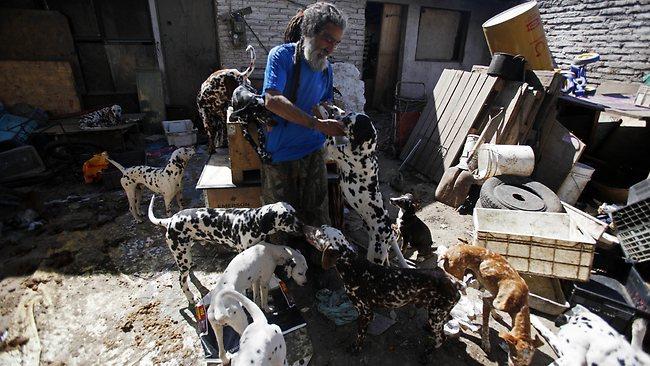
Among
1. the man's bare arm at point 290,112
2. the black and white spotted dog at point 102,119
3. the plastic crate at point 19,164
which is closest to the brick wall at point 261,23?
the black and white spotted dog at point 102,119

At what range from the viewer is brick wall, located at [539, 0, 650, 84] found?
310 inches

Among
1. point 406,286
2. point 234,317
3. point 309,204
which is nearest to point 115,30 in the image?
point 309,204

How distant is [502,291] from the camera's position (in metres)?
3.08

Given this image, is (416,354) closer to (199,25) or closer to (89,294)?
(89,294)

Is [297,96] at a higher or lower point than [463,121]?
higher

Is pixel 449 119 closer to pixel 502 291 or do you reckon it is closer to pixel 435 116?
pixel 435 116

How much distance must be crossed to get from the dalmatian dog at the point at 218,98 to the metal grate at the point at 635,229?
5768 mm

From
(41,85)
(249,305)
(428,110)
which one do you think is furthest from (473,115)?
(41,85)

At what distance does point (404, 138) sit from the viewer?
905 centimetres

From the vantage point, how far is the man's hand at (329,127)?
3059 millimetres

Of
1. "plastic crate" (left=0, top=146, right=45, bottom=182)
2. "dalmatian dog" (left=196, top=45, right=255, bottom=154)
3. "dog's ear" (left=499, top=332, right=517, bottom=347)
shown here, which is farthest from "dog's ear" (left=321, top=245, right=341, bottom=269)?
"plastic crate" (left=0, top=146, right=45, bottom=182)

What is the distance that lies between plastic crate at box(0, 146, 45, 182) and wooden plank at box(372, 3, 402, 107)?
9.91 m

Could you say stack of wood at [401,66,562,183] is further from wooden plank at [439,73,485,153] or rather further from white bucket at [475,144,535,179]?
white bucket at [475,144,535,179]

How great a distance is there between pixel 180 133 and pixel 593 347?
8.76 m
